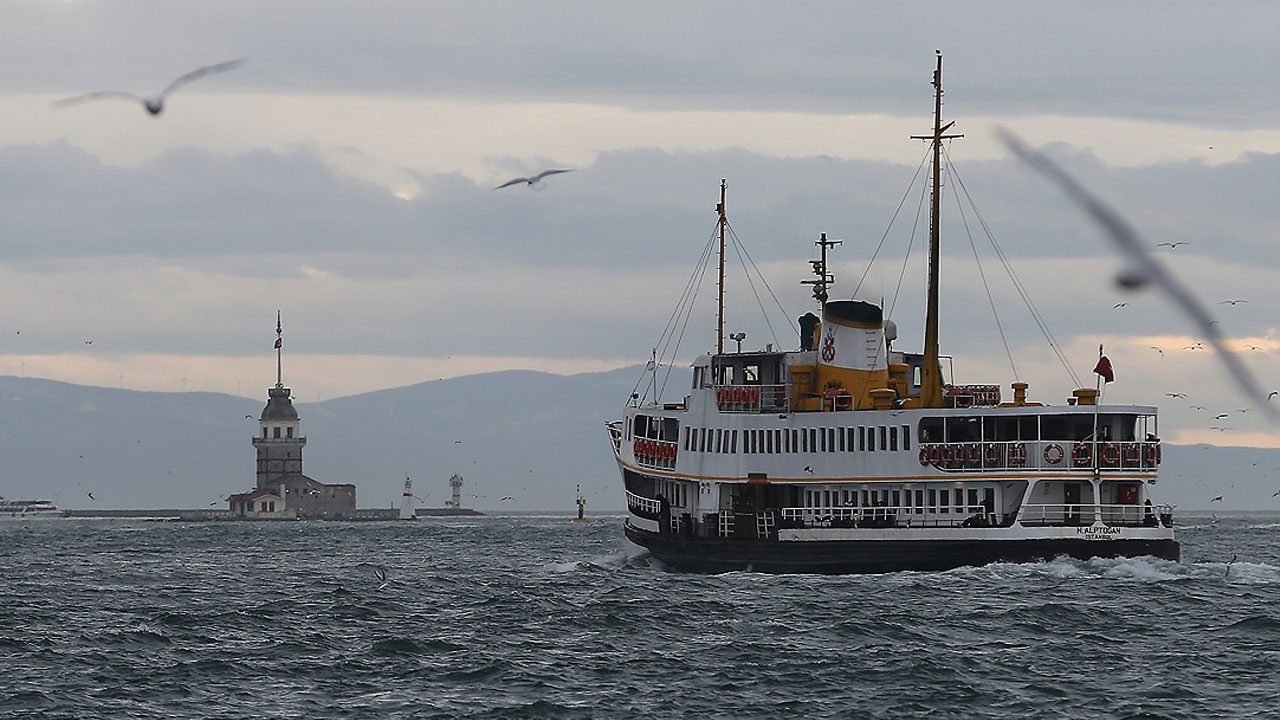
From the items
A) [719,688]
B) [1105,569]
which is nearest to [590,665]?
[719,688]

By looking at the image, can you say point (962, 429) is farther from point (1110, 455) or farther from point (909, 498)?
point (1110, 455)

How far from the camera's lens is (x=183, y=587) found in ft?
230

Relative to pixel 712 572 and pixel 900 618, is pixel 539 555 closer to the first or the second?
pixel 712 572

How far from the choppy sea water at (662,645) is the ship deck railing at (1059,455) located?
3477 millimetres

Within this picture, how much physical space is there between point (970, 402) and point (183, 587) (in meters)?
29.9

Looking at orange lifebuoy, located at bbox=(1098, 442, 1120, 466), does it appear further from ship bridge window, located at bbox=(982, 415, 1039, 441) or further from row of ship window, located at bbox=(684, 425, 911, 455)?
row of ship window, located at bbox=(684, 425, 911, 455)

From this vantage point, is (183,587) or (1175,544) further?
(183,587)

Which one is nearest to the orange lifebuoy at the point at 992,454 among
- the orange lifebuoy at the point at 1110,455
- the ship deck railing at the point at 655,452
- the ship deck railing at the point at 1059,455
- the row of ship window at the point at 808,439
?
the ship deck railing at the point at 1059,455

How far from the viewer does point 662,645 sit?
4634 centimetres

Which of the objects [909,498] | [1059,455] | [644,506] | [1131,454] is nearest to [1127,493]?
[1131,454]

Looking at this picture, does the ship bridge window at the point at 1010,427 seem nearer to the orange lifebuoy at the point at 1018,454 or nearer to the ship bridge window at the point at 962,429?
the ship bridge window at the point at 962,429

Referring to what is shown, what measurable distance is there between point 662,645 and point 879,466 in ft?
69.6

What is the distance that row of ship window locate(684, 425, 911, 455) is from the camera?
65.6m

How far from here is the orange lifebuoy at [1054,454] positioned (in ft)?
206
